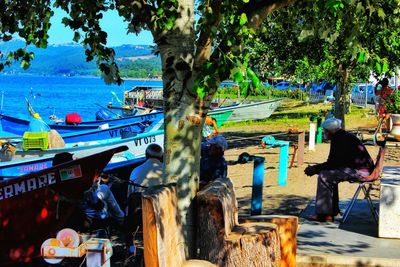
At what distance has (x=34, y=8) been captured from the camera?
6.55 meters

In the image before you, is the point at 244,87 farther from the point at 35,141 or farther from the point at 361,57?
the point at 35,141

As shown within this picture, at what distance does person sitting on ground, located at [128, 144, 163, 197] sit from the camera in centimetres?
746

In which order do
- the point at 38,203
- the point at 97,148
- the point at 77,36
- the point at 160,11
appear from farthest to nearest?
the point at 97,148 → the point at 38,203 → the point at 77,36 → the point at 160,11

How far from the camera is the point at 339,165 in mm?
7938

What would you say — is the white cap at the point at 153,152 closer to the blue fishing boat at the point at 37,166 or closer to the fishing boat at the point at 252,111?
the blue fishing boat at the point at 37,166

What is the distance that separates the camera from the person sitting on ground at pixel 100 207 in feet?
23.8

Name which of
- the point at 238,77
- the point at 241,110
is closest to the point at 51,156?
the point at 238,77

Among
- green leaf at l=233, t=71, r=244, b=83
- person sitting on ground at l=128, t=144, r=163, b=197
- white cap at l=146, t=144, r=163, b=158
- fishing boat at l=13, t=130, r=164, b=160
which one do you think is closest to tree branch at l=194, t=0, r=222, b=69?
green leaf at l=233, t=71, r=244, b=83

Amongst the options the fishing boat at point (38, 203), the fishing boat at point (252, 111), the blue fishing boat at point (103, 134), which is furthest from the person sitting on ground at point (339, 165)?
the fishing boat at point (252, 111)

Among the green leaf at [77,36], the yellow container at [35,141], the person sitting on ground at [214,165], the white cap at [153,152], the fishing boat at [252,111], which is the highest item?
the green leaf at [77,36]

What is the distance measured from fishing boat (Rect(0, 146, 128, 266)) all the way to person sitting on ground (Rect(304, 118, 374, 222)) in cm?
266

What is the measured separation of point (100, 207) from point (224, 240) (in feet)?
7.56

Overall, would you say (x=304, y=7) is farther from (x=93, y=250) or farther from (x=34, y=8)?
(x=93, y=250)

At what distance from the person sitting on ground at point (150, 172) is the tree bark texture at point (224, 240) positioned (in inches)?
73.2
